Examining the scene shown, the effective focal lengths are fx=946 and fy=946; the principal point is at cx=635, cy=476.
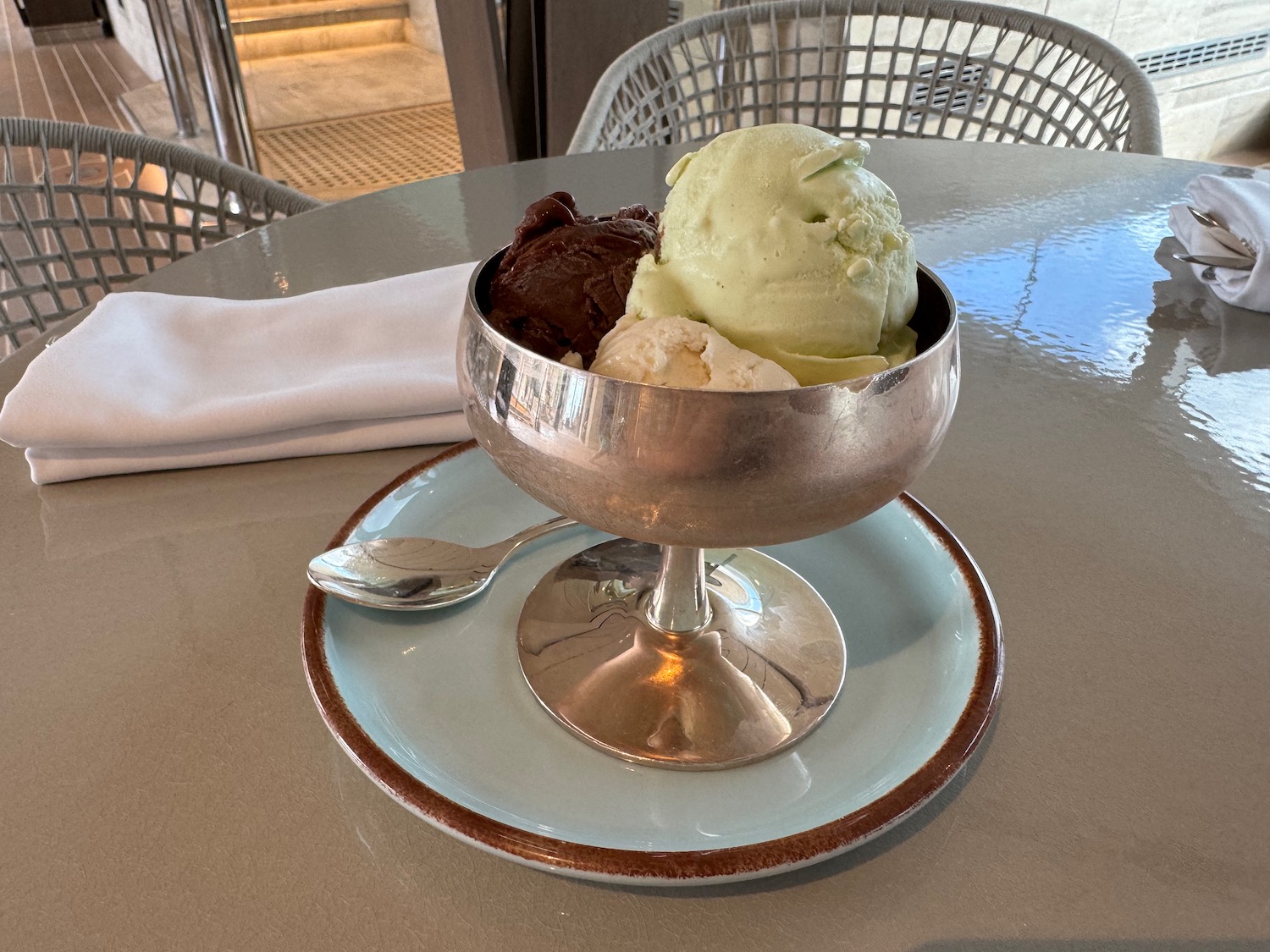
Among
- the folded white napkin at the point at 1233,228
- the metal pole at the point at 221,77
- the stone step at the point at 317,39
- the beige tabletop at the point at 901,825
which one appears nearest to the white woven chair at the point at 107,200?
the beige tabletop at the point at 901,825

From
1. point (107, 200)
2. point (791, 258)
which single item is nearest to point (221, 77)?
point (107, 200)

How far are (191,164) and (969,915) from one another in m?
0.83

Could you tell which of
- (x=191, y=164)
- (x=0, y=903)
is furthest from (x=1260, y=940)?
(x=191, y=164)

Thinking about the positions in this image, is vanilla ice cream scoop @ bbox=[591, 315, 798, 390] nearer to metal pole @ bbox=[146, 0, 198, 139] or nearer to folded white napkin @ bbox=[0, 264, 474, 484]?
folded white napkin @ bbox=[0, 264, 474, 484]

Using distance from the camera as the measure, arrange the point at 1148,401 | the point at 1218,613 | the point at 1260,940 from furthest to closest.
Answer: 1. the point at 1148,401
2. the point at 1218,613
3. the point at 1260,940

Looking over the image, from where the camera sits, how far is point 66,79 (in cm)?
397

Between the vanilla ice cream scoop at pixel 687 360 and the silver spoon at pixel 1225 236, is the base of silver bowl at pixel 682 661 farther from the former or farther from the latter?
the silver spoon at pixel 1225 236

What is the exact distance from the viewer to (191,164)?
821 mm

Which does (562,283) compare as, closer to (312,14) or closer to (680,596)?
(680,596)

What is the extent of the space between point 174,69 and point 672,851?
10.6 ft

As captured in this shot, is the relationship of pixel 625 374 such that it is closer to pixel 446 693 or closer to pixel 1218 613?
pixel 446 693

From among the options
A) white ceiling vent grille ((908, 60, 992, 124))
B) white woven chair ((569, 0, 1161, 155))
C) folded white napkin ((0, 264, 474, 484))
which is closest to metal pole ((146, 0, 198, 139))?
white woven chair ((569, 0, 1161, 155))

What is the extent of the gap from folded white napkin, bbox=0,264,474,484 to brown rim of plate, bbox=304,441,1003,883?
18 cm

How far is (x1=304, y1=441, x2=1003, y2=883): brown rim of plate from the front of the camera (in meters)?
0.29
